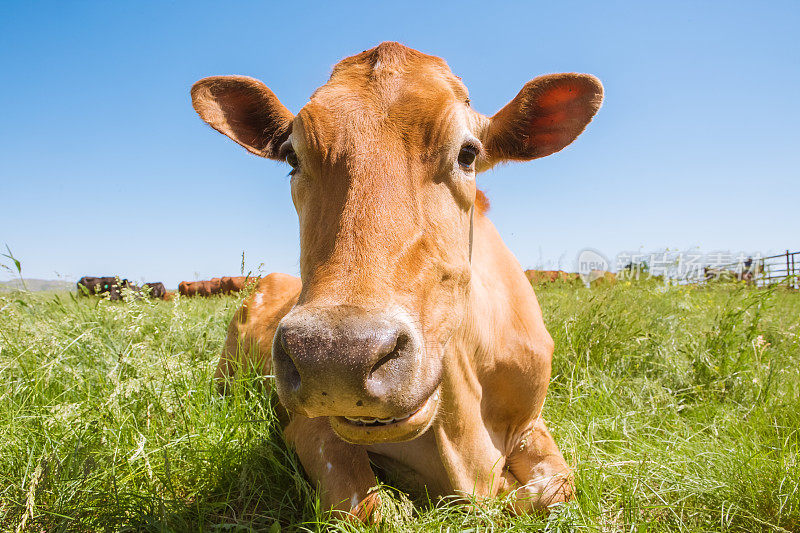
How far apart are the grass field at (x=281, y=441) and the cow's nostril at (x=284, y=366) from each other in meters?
0.84

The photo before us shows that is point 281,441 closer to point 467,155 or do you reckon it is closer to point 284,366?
point 284,366

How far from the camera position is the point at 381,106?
84.1 inches

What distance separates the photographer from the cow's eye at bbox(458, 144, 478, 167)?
7.46 feet

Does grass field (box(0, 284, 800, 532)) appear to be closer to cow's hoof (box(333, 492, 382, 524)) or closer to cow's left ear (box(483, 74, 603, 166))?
cow's hoof (box(333, 492, 382, 524))

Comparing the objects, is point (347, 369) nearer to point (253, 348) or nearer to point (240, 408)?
point (240, 408)

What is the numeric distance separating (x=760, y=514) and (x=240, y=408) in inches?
101

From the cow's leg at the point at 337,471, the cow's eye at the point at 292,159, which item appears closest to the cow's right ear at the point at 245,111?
the cow's eye at the point at 292,159

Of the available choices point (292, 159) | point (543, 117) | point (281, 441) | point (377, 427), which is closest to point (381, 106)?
point (292, 159)

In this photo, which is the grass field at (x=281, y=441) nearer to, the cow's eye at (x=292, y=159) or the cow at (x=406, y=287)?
the cow at (x=406, y=287)

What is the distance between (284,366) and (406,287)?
471 millimetres

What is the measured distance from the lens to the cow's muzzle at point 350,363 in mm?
1442

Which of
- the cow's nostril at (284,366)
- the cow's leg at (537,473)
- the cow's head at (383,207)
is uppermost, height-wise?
the cow's head at (383,207)

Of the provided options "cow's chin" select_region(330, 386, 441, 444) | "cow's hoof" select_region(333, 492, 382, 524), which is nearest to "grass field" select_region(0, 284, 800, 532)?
"cow's hoof" select_region(333, 492, 382, 524)

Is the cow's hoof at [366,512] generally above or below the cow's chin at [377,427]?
below
